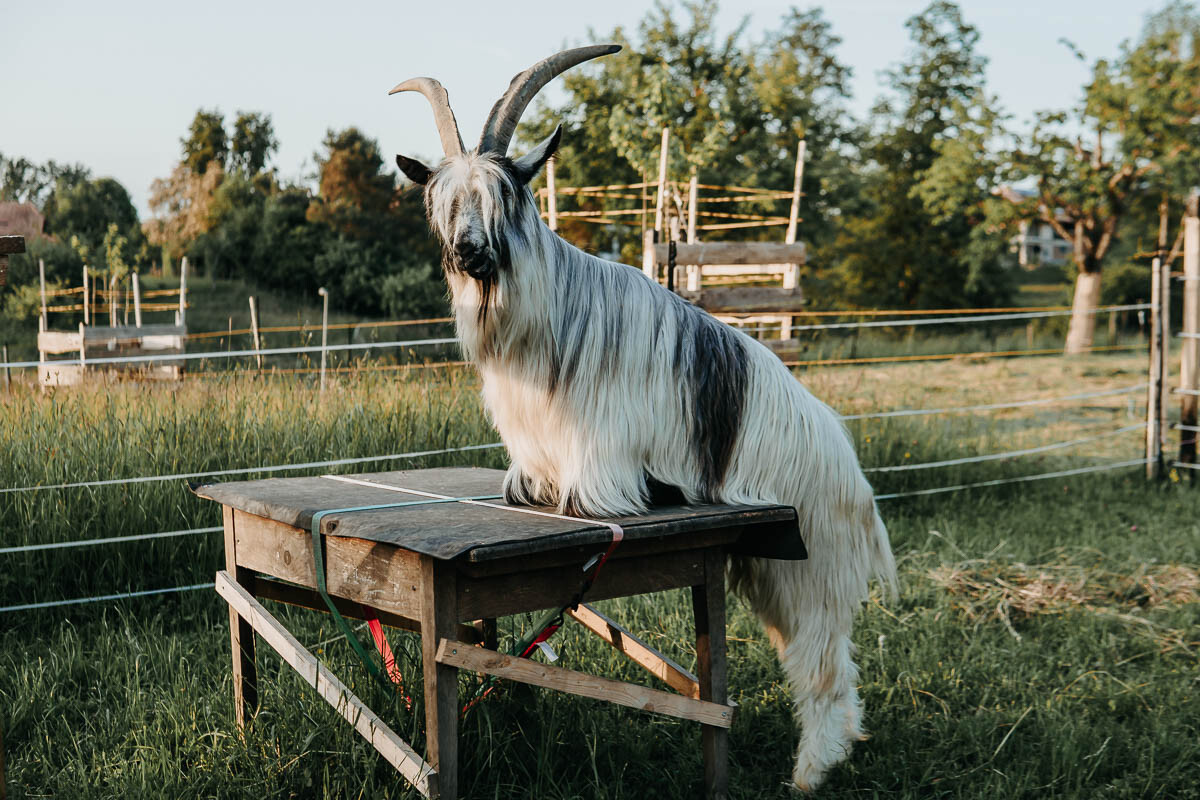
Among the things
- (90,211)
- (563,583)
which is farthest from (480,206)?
(90,211)

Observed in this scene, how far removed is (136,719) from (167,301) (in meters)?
26.6

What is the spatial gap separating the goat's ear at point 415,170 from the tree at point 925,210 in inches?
1073

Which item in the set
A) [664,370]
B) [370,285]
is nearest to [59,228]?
[370,285]

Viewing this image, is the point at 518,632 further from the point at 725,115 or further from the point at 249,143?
the point at 249,143

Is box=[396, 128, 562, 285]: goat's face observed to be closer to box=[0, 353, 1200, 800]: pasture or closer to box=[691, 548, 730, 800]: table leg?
box=[691, 548, 730, 800]: table leg

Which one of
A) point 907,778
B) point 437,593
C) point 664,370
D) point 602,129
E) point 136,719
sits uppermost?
point 602,129

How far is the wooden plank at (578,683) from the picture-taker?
97.7 inches

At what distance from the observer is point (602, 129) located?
24.2 m

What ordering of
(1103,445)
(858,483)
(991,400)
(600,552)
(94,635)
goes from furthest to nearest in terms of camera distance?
(991,400) → (1103,445) → (94,635) → (858,483) → (600,552)

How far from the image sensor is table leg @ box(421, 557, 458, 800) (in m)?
2.46

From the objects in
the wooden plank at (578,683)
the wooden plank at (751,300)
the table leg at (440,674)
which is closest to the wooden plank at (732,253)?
the wooden plank at (751,300)

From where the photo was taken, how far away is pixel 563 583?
2721 millimetres

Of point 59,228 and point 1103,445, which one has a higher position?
point 59,228

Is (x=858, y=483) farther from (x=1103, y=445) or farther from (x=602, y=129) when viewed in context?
(x=602, y=129)
